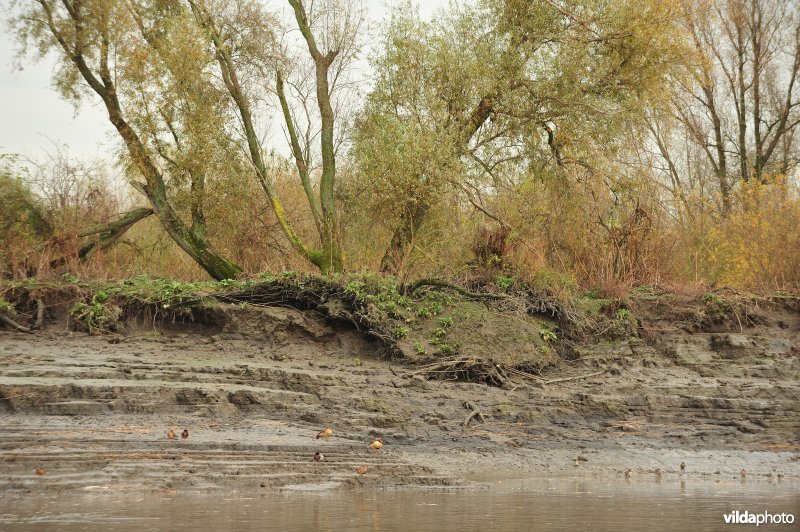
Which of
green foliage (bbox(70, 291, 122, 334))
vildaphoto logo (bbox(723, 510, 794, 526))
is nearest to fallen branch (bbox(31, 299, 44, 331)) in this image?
green foliage (bbox(70, 291, 122, 334))

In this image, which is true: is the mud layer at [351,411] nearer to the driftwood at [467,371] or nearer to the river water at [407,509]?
the driftwood at [467,371]

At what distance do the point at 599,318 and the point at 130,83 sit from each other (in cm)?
1030

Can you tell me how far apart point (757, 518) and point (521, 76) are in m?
12.3

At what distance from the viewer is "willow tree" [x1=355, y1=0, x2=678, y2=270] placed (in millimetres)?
17375

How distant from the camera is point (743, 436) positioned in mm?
12141

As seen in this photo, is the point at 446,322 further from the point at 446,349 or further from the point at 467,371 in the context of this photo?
the point at 467,371

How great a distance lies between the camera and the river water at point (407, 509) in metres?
6.07

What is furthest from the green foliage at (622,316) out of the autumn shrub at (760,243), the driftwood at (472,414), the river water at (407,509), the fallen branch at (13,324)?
the fallen branch at (13,324)

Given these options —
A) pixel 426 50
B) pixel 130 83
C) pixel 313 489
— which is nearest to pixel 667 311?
pixel 426 50

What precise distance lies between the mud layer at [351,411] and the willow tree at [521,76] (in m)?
4.65

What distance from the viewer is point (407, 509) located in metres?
7.04

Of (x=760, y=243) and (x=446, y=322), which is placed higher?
(x=760, y=243)

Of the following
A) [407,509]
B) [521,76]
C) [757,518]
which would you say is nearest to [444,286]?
[521,76]

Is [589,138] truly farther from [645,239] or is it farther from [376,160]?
[376,160]
